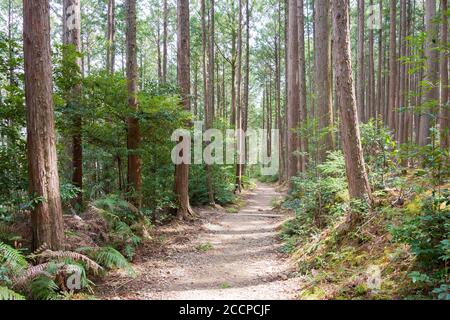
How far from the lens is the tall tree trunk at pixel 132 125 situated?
319 inches

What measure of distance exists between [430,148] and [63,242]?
5651 mm

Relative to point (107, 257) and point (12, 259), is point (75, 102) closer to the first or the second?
point (107, 257)

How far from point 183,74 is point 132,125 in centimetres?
275

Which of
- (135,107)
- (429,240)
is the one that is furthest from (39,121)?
(429,240)

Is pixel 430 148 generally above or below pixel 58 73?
below

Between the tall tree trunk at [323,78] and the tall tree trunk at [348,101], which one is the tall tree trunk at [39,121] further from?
the tall tree trunk at [323,78]

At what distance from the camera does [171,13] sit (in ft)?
81.8

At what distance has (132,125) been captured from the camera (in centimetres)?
815

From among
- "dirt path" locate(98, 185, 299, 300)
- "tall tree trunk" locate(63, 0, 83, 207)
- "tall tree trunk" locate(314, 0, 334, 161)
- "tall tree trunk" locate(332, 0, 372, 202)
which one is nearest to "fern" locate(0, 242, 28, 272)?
"dirt path" locate(98, 185, 299, 300)
